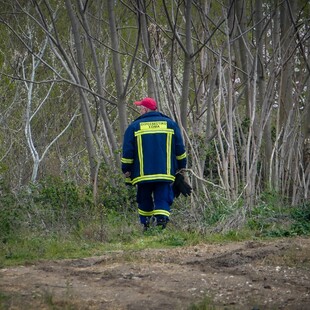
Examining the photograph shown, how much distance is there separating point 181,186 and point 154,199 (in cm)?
41

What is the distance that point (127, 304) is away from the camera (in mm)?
6461

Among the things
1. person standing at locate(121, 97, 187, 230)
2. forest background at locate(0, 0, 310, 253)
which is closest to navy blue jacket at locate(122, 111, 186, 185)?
person standing at locate(121, 97, 187, 230)

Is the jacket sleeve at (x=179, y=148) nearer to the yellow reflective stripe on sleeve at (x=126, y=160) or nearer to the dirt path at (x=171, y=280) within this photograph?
the yellow reflective stripe on sleeve at (x=126, y=160)

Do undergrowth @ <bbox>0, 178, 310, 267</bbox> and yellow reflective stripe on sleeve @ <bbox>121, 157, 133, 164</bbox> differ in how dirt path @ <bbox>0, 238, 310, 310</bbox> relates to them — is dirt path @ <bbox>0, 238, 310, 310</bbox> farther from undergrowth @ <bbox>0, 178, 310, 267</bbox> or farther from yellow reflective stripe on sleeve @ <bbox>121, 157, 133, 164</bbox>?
yellow reflective stripe on sleeve @ <bbox>121, 157, 133, 164</bbox>

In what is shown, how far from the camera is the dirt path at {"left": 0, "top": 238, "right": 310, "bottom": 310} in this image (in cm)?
646

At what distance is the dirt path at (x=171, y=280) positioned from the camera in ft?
21.2

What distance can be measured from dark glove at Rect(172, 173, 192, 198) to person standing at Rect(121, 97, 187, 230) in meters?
0.13

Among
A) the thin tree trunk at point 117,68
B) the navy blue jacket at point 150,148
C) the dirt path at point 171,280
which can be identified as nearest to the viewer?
the dirt path at point 171,280

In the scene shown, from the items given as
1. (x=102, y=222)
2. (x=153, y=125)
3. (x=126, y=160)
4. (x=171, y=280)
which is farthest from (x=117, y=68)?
(x=171, y=280)

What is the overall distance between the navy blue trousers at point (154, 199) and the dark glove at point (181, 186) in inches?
4.6

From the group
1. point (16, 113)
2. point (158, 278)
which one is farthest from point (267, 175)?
point (16, 113)

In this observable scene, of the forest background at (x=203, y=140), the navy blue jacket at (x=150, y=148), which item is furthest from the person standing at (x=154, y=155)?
the forest background at (x=203, y=140)

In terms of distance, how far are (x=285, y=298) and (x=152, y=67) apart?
20.3 ft

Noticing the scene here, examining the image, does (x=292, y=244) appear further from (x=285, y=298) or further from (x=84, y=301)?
(x=84, y=301)
